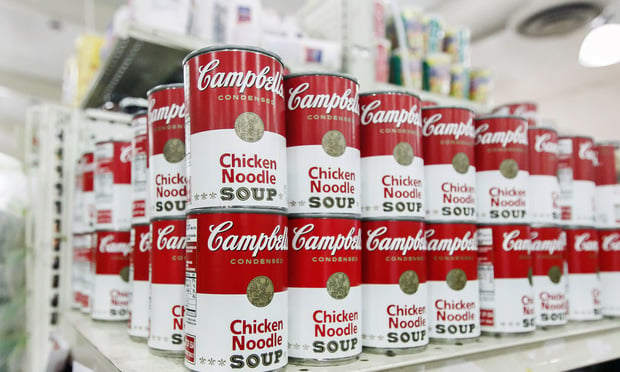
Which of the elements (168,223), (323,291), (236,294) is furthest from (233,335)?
(168,223)

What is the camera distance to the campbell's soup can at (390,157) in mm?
880

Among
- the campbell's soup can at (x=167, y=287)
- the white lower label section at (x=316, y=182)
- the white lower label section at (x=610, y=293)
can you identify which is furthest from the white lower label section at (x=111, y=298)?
the white lower label section at (x=610, y=293)

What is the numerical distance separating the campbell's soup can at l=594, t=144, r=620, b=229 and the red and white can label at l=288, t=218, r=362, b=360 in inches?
35.3

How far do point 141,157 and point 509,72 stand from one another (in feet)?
17.9

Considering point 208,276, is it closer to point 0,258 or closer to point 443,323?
point 443,323

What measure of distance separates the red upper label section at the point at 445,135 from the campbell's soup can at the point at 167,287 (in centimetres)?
52

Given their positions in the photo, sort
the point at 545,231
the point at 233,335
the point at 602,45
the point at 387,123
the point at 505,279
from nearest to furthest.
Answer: the point at 233,335
the point at 387,123
the point at 505,279
the point at 545,231
the point at 602,45

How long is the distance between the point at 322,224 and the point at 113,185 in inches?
26.1

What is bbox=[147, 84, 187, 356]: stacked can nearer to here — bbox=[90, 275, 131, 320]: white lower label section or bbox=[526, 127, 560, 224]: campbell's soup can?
bbox=[90, 275, 131, 320]: white lower label section

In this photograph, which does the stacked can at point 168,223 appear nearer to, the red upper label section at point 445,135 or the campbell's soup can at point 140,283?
the campbell's soup can at point 140,283

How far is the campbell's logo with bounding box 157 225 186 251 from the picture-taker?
2.81ft

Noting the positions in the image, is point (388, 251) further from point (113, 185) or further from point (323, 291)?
point (113, 185)

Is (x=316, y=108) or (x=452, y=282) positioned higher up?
(x=316, y=108)

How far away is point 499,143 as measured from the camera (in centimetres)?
104
